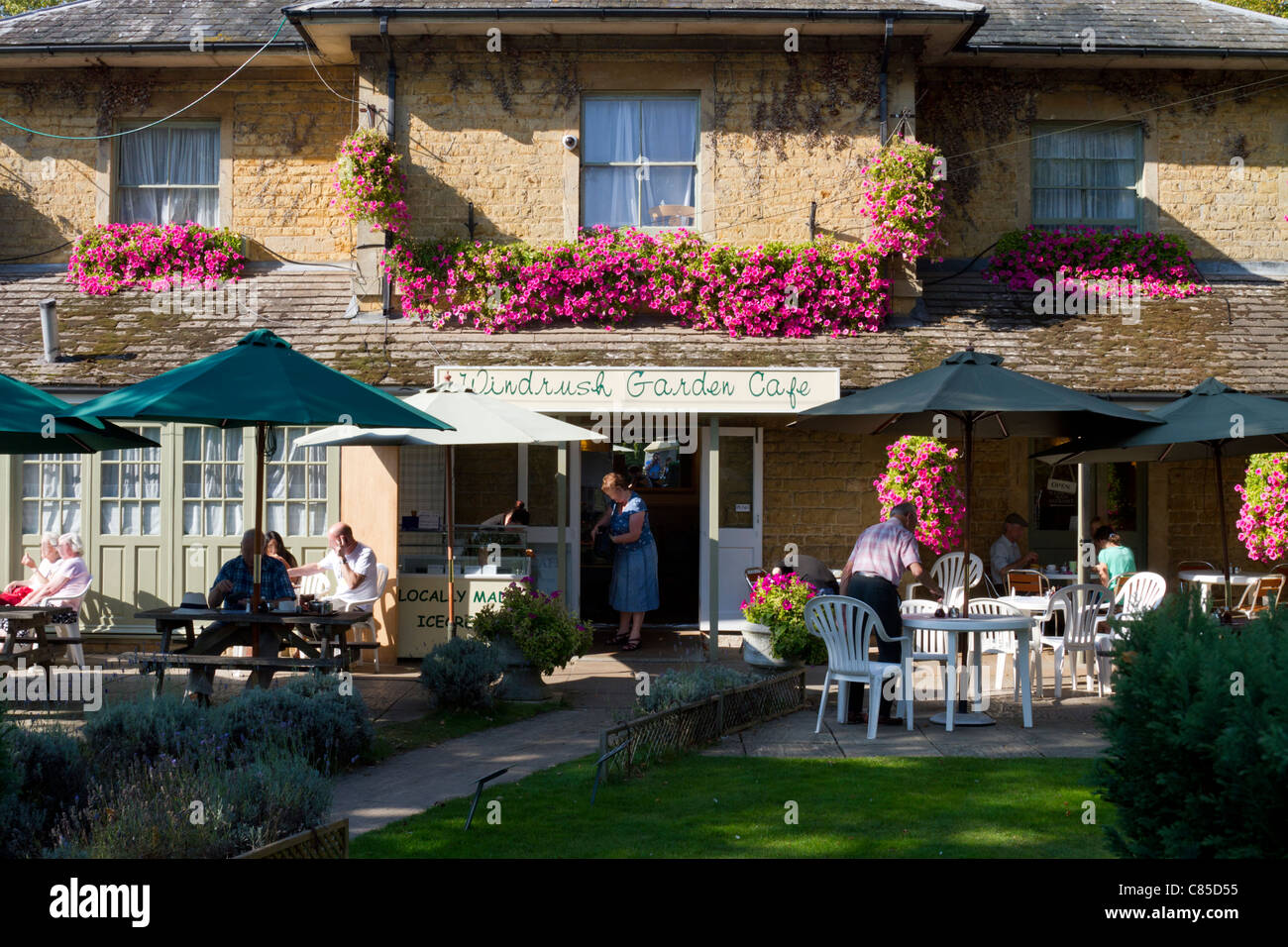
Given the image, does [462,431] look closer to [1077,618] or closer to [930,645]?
[930,645]

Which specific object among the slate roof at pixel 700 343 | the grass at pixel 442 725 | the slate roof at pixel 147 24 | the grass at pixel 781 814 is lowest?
the grass at pixel 442 725

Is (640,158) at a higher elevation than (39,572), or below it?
higher

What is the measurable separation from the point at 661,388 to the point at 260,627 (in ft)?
14.4

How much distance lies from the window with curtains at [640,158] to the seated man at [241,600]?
5.46 meters

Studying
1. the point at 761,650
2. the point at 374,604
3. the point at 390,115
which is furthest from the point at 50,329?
the point at 761,650

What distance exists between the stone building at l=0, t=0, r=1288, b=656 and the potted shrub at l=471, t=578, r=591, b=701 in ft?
7.32

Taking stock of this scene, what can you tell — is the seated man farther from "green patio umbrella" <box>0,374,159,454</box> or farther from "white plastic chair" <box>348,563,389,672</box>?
"white plastic chair" <box>348,563,389,672</box>

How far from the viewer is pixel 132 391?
7.70 meters

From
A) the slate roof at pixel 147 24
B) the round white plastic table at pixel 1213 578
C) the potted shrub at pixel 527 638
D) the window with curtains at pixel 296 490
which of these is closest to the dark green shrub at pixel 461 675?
the potted shrub at pixel 527 638

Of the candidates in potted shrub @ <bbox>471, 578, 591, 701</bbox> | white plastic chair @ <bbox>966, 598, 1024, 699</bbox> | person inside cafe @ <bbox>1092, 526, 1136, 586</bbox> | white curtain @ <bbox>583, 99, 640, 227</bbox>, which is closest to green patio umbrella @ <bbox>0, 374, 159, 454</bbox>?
potted shrub @ <bbox>471, 578, 591, 701</bbox>

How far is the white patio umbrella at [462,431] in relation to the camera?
9445 mm

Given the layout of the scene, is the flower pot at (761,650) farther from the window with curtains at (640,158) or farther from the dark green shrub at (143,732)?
the window with curtains at (640,158)

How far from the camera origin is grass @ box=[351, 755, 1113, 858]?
5250 millimetres

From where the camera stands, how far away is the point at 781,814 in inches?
229
